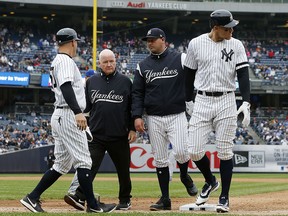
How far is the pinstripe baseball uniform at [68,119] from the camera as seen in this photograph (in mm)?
7863

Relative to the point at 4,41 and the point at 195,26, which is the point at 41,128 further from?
the point at 195,26

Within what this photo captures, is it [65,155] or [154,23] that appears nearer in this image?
[65,155]

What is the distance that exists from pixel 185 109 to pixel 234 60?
3.46 feet

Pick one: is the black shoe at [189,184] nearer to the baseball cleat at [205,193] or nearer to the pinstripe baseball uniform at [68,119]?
the baseball cleat at [205,193]

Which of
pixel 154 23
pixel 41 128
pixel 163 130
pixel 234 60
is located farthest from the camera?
pixel 154 23

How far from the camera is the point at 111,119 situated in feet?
29.1

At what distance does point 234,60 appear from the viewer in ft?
26.4

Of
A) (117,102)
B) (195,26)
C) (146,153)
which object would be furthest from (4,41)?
(117,102)

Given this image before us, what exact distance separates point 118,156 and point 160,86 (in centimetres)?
109

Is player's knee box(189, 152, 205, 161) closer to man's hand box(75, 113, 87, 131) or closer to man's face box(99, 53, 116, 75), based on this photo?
man's hand box(75, 113, 87, 131)

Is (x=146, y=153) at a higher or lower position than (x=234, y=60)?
lower

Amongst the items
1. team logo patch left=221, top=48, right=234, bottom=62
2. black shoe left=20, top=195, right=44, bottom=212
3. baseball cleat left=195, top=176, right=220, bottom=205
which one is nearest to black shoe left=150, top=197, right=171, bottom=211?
baseball cleat left=195, top=176, right=220, bottom=205

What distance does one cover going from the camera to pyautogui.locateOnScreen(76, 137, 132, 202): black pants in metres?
8.95

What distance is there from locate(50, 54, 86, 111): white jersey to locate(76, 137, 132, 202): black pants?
1091mm
